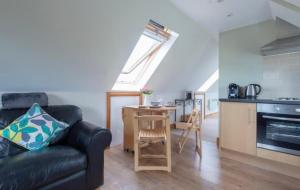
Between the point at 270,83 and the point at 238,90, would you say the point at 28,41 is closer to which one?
the point at 238,90

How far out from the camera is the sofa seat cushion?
4.02ft

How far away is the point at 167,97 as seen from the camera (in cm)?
454

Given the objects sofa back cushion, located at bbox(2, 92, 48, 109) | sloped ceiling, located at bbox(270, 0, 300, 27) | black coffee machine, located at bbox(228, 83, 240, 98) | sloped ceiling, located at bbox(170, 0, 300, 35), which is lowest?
sofa back cushion, located at bbox(2, 92, 48, 109)

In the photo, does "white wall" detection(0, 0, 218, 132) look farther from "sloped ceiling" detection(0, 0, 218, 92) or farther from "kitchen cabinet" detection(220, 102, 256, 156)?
"kitchen cabinet" detection(220, 102, 256, 156)

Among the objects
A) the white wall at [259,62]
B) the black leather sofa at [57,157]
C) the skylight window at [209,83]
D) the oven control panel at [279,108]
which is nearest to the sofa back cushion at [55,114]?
the black leather sofa at [57,157]

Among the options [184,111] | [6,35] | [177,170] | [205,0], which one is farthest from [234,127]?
[6,35]

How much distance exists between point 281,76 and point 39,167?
3458 mm

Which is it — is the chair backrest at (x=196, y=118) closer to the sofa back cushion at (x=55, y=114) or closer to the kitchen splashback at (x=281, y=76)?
the kitchen splashback at (x=281, y=76)

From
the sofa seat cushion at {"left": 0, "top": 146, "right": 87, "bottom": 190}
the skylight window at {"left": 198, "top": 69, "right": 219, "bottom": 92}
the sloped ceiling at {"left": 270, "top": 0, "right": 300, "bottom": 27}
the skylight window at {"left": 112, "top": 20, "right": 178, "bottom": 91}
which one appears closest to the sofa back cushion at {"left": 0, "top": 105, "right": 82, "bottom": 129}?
the sofa seat cushion at {"left": 0, "top": 146, "right": 87, "bottom": 190}

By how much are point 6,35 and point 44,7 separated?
47 cm

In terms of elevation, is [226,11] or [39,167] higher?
[226,11]

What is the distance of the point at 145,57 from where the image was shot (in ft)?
11.4

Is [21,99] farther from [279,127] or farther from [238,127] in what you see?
[279,127]

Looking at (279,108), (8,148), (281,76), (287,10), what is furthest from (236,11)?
(8,148)
